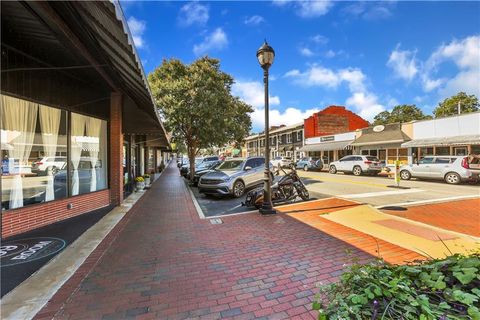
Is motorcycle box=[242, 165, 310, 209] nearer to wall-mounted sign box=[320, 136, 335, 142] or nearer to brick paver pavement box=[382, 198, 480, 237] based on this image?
brick paver pavement box=[382, 198, 480, 237]

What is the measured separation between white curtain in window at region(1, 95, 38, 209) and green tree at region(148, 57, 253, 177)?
10.7 meters

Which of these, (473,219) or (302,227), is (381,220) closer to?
(302,227)

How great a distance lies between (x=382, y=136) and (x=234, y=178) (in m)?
19.5

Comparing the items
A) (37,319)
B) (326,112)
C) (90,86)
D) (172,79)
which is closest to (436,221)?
(37,319)

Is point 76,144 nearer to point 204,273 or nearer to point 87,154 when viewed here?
point 87,154

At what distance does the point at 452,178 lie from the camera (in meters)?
14.7

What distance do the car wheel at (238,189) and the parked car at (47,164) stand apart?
6122 mm

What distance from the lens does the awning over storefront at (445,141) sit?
17.1 metres

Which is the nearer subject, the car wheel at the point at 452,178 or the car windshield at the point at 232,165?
the car windshield at the point at 232,165

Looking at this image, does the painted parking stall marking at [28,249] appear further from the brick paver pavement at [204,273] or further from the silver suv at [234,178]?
the silver suv at [234,178]

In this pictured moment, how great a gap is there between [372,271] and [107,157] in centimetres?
912

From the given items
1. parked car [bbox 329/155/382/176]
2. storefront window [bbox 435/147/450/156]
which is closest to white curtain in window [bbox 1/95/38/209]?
parked car [bbox 329/155/382/176]

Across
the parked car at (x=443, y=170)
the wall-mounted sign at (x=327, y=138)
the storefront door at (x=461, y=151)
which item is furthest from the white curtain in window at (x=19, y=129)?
the wall-mounted sign at (x=327, y=138)

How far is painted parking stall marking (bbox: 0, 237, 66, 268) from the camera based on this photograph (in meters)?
4.24
